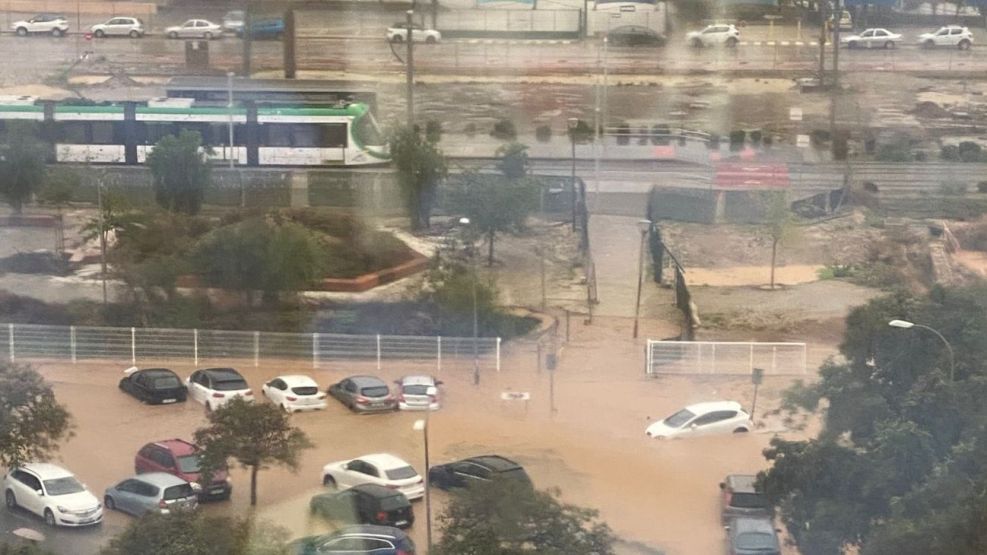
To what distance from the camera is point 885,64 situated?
909cm

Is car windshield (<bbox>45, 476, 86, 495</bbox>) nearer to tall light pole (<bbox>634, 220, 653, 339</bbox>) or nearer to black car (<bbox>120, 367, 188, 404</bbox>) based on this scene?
black car (<bbox>120, 367, 188, 404</bbox>)

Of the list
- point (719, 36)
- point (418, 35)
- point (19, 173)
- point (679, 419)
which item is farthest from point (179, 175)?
point (719, 36)

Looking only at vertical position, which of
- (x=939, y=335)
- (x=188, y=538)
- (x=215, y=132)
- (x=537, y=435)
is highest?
(x=215, y=132)

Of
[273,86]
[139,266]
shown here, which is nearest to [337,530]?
[139,266]

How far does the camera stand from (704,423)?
4.11 meters

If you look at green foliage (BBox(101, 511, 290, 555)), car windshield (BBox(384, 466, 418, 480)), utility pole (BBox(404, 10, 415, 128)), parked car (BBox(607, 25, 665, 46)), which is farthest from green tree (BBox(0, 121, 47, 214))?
parked car (BBox(607, 25, 665, 46))

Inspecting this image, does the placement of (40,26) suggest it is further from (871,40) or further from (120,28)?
(871,40)

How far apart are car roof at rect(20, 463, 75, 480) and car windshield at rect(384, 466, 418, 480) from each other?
76 cm

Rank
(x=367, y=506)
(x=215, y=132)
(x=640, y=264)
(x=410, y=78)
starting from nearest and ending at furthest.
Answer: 1. (x=367, y=506)
2. (x=640, y=264)
3. (x=215, y=132)
4. (x=410, y=78)

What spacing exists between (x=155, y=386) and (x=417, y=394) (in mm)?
761

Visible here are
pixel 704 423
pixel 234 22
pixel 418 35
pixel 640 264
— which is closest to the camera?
pixel 704 423

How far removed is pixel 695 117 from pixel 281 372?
4030 mm

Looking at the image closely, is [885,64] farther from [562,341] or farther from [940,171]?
[562,341]

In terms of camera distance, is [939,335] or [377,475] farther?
[377,475]
